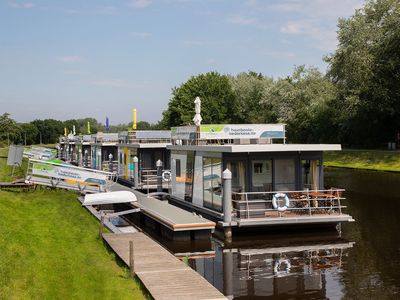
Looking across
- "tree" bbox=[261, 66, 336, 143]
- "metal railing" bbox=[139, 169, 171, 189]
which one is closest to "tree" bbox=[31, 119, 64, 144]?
"tree" bbox=[261, 66, 336, 143]

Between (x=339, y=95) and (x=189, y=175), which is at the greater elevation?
(x=339, y=95)

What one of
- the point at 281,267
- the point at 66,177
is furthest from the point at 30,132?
the point at 281,267

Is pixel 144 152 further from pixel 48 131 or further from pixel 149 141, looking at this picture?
pixel 48 131

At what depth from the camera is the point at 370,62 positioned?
57.4 m

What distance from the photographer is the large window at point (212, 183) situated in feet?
72.1

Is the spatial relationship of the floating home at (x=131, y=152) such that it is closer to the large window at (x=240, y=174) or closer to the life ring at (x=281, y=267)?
the large window at (x=240, y=174)

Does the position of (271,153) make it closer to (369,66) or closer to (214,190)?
(214,190)

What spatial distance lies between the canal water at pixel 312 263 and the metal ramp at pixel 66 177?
1002cm

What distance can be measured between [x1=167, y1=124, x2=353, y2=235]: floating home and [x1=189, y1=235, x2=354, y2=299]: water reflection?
3.03ft

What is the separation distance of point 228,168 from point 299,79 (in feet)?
204

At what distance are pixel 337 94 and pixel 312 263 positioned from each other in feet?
167

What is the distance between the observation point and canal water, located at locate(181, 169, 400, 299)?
13797 mm

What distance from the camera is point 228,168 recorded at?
71.0 ft

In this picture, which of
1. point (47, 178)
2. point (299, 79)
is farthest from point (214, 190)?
point (299, 79)
